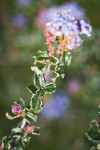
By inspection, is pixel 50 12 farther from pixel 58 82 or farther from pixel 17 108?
pixel 17 108

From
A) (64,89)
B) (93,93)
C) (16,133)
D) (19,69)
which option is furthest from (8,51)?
(16,133)

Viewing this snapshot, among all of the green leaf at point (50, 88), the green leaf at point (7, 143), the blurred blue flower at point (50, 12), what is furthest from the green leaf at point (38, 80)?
A: the blurred blue flower at point (50, 12)

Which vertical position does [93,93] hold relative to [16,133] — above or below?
above

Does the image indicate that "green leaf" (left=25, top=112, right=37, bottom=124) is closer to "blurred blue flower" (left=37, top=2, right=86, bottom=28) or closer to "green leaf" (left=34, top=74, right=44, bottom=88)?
"green leaf" (left=34, top=74, right=44, bottom=88)

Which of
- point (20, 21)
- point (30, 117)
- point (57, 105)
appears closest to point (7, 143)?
point (30, 117)

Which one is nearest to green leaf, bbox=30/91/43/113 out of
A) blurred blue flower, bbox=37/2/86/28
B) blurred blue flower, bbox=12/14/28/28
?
blurred blue flower, bbox=37/2/86/28

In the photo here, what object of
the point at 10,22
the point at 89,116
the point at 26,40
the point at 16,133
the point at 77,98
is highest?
the point at 10,22

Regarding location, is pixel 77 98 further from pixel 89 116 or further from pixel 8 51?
pixel 8 51
